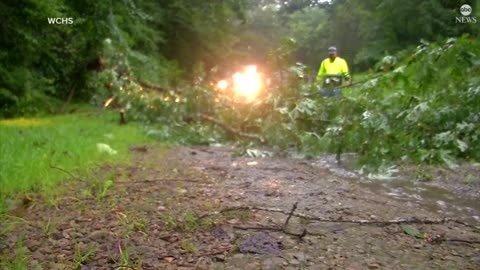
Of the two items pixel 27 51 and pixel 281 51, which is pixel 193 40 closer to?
pixel 27 51

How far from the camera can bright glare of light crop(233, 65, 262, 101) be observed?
7.86 metres

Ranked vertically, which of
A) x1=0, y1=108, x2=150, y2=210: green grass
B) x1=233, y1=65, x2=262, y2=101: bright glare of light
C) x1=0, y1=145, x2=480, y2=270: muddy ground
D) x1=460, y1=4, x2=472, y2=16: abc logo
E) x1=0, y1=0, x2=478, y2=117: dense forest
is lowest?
x1=0, y1=145, x2=480, y2=270: muddy ground

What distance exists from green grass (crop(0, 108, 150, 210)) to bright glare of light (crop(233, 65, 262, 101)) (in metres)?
1.97

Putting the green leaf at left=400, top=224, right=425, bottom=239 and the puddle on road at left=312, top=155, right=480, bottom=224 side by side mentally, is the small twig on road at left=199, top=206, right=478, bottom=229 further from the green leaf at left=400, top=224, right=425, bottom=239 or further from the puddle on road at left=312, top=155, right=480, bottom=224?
the puddle on road at left=312, top=155, right=480, bottom=224

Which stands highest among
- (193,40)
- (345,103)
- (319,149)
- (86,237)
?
(193,40)

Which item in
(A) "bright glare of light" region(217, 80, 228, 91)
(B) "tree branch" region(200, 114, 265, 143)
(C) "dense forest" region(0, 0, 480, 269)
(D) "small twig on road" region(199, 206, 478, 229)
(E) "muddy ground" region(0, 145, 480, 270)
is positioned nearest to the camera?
(E) "muddy ground" region(0, 145, 480, 270)

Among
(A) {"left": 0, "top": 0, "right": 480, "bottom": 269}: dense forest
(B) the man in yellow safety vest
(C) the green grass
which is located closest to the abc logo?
(A) {"left": 0, "top": 0, "right": 480, "bottom": 269}: dense forest

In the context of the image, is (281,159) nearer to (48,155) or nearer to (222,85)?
(48,155)

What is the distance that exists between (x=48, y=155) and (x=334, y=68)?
4.50m

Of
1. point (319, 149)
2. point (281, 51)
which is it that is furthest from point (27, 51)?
point (319, 149)

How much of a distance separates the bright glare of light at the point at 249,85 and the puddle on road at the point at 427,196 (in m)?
3.01

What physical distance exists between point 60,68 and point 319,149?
11.0 m

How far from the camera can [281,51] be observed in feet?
23.6

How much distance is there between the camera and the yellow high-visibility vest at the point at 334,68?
6.80 m
